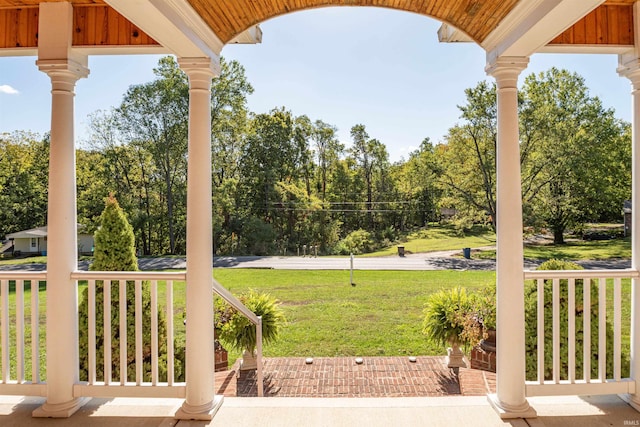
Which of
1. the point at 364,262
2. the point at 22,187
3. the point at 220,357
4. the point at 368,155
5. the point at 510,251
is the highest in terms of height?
the point at 368,155

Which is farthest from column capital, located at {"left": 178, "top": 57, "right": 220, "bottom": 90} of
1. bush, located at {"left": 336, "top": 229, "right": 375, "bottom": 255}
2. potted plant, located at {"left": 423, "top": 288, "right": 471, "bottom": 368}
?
bush, located at {"left": 336, "top": 229, "right": 375, "bottom": 255}

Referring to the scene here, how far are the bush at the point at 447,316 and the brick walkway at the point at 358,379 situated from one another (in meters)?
0.34

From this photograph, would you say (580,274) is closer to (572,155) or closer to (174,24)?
(174,24)

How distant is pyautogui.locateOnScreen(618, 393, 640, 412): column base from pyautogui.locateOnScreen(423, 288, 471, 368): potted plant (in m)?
1.38

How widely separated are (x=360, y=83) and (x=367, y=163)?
11.7 ft

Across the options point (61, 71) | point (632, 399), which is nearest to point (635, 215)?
point (632, 399)

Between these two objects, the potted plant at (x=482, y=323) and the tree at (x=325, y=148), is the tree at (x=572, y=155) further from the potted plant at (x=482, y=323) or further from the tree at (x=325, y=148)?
the potted plant at (x=482, y=323)

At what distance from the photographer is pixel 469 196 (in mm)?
12547

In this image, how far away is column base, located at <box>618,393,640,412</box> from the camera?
2.30m

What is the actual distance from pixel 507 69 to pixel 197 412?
2711 mm

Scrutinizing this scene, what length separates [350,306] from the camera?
866 cm

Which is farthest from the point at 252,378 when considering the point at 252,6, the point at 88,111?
the point at 88,111

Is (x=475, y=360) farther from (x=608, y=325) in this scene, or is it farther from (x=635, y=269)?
(x=635, y=269)

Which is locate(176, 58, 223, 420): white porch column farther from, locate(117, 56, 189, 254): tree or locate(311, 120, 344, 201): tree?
locate(311, 120, 344, 201): tree
